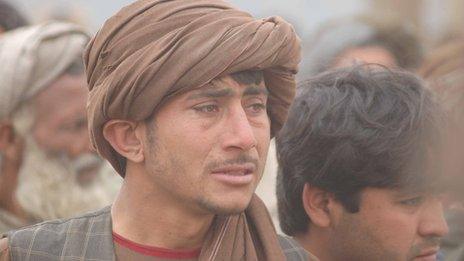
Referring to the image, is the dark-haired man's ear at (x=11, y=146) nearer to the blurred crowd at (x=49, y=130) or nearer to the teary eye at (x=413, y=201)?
the blurred crowd at (x=49, y=130)

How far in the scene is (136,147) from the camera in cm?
379

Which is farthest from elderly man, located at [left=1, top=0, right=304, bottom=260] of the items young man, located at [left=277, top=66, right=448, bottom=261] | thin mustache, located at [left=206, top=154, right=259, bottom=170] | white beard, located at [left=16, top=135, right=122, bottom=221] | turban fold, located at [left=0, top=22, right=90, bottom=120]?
turban fold, located at [left=0, top=22, right=90, bottom=120]

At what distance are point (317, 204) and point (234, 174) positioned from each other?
3.01 feet

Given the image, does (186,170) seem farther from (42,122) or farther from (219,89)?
(42,122)

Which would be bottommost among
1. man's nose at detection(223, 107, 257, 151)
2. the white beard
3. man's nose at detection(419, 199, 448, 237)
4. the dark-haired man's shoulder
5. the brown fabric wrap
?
the white beard

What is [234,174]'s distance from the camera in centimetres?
362

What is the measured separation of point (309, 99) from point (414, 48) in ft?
12.3

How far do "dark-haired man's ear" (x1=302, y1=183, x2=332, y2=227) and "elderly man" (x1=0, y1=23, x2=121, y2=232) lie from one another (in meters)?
2.15

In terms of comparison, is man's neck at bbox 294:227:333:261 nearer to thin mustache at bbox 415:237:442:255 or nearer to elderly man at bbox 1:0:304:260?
thin mustache at bbox 415:237:442:255

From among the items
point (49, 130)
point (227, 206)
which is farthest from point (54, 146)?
point (227, 206)

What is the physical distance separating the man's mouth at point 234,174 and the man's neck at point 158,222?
0.61 ft

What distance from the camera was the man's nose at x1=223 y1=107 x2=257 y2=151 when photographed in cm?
358

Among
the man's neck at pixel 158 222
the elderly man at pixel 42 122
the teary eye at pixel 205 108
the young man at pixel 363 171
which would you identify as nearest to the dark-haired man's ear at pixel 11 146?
the elderly man at pixel 42 122

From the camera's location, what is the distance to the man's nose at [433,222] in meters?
4.30
